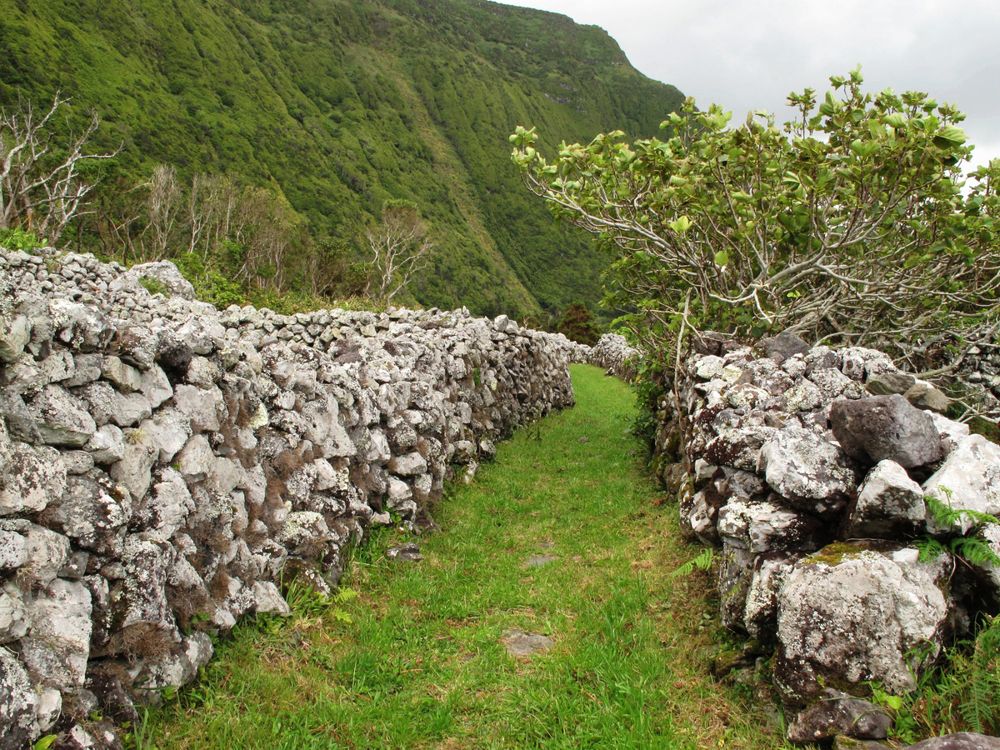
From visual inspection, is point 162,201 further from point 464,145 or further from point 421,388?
point 464,145

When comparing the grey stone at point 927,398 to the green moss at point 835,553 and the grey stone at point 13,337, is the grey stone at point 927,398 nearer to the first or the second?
the green moss at point 835,553

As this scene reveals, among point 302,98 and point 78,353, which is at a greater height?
point 302,98

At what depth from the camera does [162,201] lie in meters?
43.4

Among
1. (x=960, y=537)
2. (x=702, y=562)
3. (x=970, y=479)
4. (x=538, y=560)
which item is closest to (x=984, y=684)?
(x=960, y=537)

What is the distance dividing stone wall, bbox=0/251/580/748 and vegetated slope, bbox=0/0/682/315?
34.3 meters

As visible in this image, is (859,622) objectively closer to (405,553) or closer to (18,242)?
(405,553)

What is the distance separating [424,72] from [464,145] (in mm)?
29639

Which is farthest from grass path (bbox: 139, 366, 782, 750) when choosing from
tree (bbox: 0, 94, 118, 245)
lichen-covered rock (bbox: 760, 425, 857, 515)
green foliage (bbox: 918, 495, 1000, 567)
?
tree (bbox: 0, 94, 118, 245)

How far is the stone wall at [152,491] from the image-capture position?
124 inches

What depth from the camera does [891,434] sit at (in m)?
4.23

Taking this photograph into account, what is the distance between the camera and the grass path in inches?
153

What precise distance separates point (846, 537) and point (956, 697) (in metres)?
1.02

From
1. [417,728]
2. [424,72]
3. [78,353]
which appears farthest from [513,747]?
[424,72]

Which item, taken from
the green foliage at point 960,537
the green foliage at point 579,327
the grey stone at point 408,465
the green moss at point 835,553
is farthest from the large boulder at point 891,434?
the green foliage at point 579,327
